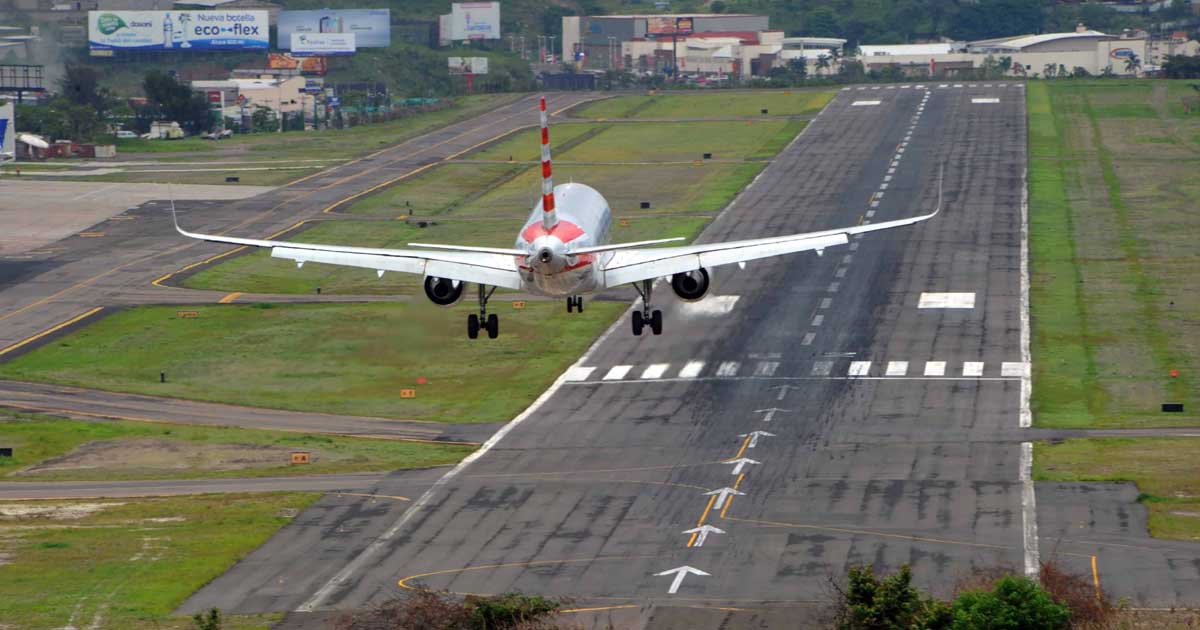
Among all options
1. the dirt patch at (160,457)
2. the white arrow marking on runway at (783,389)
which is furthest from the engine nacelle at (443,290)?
the white arrow marking on runway at (783,389)

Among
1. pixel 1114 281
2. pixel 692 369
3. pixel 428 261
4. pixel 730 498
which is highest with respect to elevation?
pixel 428 261

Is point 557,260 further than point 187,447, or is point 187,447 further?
point 187,447

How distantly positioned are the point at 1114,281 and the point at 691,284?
2288 inches

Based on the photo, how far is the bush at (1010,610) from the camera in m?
50.1

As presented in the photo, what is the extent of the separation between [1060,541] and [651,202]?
100895mm

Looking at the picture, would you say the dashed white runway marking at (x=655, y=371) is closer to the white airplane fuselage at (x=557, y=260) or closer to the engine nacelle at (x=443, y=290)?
the white airplane fuselage at (x=557, y=260)

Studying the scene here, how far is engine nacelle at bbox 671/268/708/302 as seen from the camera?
84.0 metres

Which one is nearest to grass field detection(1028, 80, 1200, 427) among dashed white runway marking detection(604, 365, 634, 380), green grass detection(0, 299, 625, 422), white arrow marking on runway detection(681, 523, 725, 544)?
dashed white runway marking detection(604, 365, 634, 380)

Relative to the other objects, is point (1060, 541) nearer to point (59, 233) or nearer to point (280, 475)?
point (280, 475)

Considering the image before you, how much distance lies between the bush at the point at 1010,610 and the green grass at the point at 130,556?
26.9 metres

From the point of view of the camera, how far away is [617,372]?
10969 centimetres

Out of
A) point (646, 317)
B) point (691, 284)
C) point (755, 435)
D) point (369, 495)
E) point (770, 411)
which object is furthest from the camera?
point (770, 411)

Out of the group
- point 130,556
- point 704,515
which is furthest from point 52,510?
point 704,515

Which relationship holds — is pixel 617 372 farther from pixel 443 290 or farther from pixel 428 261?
pixel 428 261
